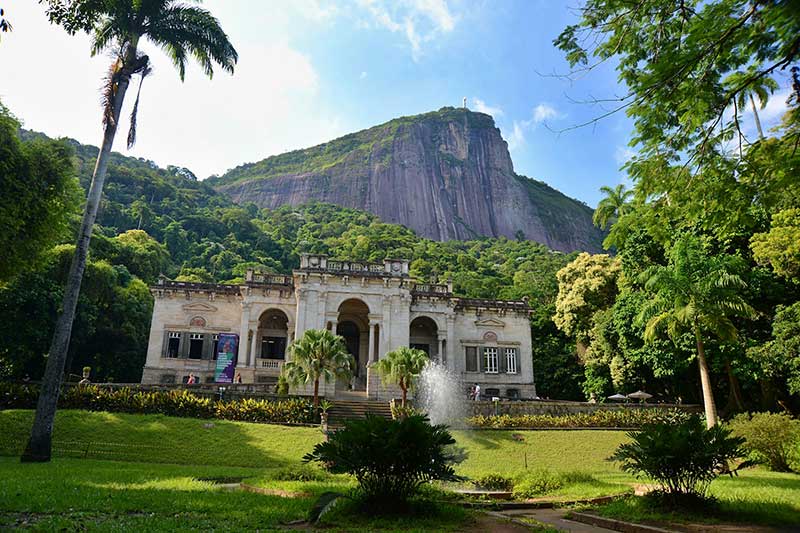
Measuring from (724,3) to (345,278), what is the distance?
2816 cm

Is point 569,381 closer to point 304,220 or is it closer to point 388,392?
point 388,392

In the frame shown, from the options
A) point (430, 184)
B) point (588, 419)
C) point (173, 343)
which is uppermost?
point (430, 184)

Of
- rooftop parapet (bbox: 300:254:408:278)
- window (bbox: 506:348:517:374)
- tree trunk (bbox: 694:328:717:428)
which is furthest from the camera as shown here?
window (bbox: 506:348:517:374)

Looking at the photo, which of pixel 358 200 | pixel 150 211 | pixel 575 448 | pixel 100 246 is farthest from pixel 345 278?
pixel 358 200

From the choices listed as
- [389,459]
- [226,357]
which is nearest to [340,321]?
[226,357]

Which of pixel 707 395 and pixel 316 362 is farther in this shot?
pixel 316 362

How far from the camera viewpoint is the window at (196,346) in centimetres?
3322

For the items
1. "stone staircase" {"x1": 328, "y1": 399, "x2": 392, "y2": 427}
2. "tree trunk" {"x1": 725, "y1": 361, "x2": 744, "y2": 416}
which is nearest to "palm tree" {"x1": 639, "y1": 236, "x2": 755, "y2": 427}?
"tree trunk" {"x1": 725, "y1": 361, "x2": 744, "y2": 416}

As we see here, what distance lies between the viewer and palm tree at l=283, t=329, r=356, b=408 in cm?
2408

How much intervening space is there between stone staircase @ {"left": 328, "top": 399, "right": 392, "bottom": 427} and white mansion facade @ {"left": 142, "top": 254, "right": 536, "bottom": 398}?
3.25 metres

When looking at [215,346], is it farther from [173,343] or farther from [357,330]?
[357,330]

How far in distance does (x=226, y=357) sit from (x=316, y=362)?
1087 cm

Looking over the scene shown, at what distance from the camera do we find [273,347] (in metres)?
36.4

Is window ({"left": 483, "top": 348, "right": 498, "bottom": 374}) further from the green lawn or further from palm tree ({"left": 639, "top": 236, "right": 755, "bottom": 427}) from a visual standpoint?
palm tree ({"left": 639, "top": 236, "right": 755, "bottom": 427})
